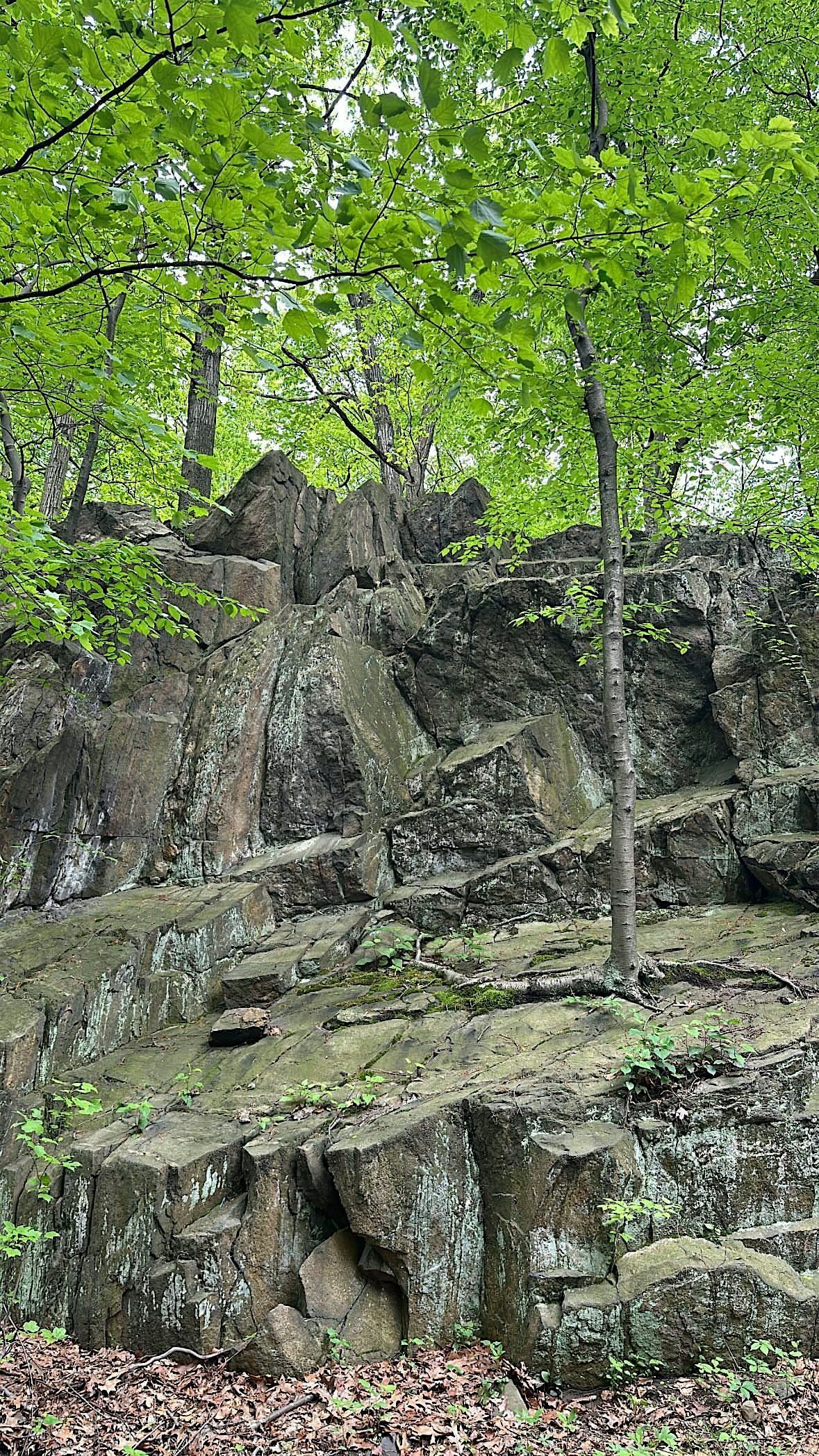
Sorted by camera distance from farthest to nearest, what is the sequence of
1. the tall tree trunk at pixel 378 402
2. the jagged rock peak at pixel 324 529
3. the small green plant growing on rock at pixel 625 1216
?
the tall tree trunk at pixel 378 402 < the jagged rock peak at pixel 324 529 < the small green plant growing on rock at pixel 625 1216

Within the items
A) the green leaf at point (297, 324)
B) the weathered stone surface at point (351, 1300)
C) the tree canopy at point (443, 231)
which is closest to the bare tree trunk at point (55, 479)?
the tree canopy at point (443, 231)

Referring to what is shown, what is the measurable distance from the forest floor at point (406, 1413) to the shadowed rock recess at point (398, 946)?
239mm

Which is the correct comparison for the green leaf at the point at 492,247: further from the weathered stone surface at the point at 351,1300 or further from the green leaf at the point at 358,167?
the weathered stone surface at the point at 351,1300

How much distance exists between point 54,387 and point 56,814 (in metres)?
6.98

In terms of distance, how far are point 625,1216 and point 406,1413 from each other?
1.93m

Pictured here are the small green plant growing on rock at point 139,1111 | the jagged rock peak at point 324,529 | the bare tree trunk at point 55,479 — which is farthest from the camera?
the bare tree trunk at point 55,479

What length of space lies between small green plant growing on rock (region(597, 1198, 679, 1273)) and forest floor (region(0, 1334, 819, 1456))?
0.80 metres

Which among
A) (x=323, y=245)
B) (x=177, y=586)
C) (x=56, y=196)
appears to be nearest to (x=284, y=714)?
(x=177, y=586)

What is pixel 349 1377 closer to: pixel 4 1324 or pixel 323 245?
pixel 4 1324

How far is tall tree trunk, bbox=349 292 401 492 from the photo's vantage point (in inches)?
833

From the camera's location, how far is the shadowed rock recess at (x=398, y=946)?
236 inches

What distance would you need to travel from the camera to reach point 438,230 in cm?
359

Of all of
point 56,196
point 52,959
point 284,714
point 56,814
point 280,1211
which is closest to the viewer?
point 56,196

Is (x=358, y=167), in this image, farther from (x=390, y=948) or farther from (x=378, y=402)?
(x=378, y=402)
